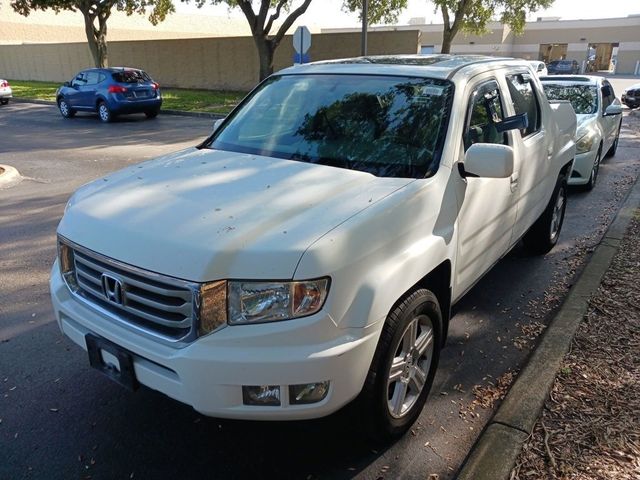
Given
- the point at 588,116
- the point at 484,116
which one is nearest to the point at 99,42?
the point at 588,116

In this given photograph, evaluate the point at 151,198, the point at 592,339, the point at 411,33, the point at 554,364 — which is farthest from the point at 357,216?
the point at 411,33

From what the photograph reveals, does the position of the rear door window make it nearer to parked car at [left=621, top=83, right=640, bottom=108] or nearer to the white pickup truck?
the white pickup truck

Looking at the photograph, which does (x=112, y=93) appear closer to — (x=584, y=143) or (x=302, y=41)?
(x=302, y=41)

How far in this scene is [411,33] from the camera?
72.8ft

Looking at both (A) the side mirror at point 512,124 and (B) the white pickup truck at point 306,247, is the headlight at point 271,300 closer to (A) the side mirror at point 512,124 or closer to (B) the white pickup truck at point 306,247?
(B) the white pickup truck at point 306,247

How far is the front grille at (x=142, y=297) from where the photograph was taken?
222cm

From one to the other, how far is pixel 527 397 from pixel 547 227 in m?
2.77

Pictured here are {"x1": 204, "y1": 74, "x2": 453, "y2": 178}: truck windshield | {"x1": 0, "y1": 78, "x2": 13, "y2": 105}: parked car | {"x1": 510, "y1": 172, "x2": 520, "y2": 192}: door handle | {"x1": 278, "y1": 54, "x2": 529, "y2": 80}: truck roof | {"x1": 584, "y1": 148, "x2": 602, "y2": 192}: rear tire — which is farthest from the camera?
{"x1": 0, "y1": 78, "x2": 13, "y2": 105}: parked car

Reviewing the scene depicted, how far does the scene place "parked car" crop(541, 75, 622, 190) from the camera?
25.5 feet

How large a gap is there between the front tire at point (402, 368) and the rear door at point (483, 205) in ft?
1.54

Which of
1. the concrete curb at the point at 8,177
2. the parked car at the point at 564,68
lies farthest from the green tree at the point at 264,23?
the parked car at the point at 564,68

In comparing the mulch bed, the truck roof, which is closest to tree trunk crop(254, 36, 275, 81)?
the truck roof

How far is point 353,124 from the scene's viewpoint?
10.9 feet

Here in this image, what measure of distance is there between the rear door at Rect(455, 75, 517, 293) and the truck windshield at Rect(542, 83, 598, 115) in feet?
19.0
